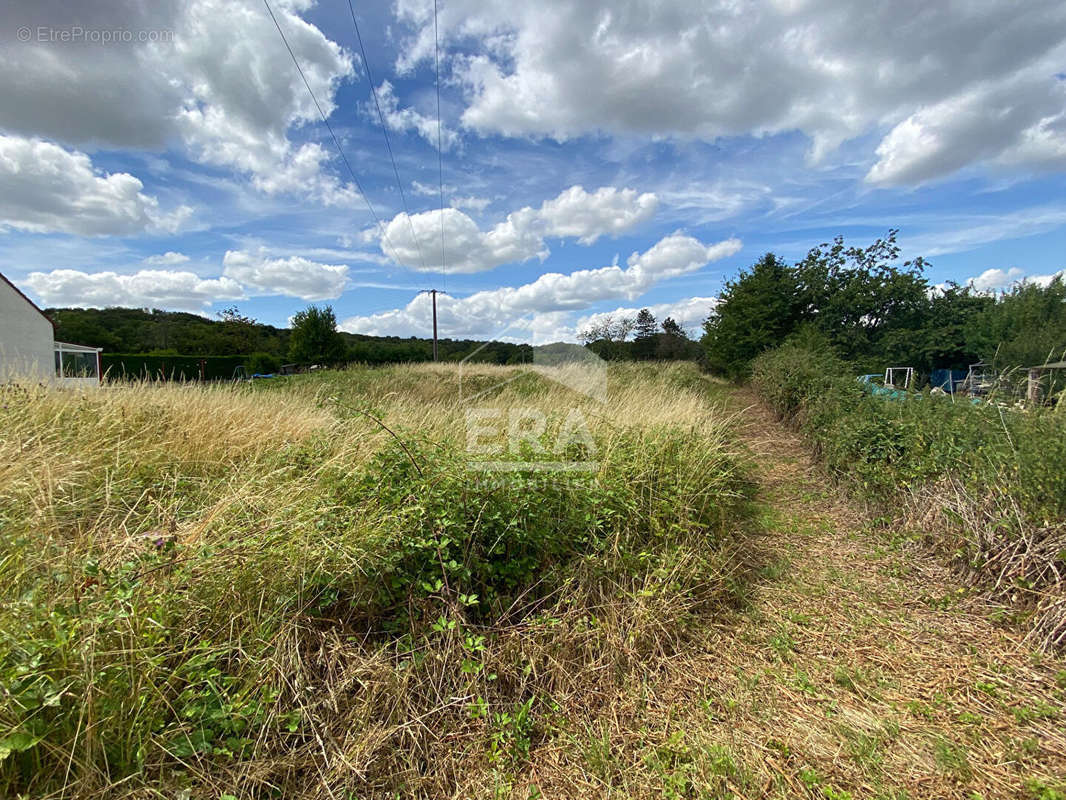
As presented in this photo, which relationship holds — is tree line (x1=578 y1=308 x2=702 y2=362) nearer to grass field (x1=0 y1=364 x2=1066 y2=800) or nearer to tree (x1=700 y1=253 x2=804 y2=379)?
tree (x1=700 y1=253 x2=804 y2=379)

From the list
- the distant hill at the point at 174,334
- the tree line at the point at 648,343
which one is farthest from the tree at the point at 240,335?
the tree line at the point at 648,343

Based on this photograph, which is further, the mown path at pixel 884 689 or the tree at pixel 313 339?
the tree at pixel 313 339

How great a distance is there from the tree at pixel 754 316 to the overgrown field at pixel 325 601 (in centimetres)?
1459

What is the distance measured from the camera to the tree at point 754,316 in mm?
15805

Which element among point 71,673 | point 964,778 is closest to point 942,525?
point 964,778

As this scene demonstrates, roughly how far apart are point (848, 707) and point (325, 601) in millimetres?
2336

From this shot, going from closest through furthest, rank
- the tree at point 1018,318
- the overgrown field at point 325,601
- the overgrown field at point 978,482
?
1. the overgrown field at point 325,601
2. the overgrown field at point 978,482
3. the tree at point 1018,318

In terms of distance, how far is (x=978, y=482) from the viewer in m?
2.65

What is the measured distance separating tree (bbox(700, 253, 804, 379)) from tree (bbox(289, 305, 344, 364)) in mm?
Result: 25801

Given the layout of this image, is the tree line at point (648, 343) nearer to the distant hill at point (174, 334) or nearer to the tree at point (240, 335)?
the distant hill at point (174, 334)

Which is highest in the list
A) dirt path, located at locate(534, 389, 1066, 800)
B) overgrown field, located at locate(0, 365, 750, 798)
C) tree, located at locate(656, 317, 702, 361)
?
tree, located at locate(656, 317, 702, 361)

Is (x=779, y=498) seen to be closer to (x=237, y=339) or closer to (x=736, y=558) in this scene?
(x=736, y=558)

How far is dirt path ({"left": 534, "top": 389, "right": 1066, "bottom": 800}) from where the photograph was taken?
1.45 m

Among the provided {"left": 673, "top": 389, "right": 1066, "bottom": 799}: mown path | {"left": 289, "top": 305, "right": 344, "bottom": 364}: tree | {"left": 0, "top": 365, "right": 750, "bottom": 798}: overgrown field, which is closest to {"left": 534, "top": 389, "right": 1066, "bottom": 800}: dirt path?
{"left": 673, "top": 389, "right": 1066, "bottom": 799}: mown path
